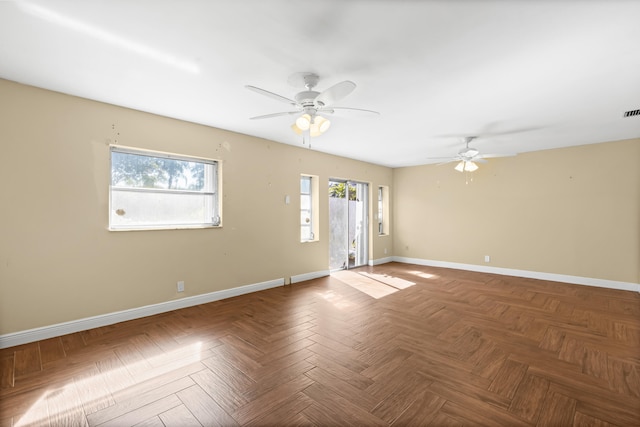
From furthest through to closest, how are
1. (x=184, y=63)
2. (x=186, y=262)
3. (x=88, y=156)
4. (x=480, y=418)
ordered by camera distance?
(x=186, y=262)
(x=88, y=156)
(x=184, y=63)
(x=480, y=418)

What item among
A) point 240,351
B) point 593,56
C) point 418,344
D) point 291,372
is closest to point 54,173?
point 240,351

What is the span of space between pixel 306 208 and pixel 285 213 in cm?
69

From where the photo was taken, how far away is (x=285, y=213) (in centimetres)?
502

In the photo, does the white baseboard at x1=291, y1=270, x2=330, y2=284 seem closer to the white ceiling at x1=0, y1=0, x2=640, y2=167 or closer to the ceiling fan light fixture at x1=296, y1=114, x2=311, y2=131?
the white ceiling at x1=0, y1=0, x2=640, y2=167

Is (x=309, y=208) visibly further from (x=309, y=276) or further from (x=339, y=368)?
(x=339, y=368)

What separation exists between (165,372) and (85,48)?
2.65m

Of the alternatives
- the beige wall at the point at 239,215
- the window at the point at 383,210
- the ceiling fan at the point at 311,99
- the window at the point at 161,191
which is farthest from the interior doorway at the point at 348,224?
the ceiling fan at the point at 311,99

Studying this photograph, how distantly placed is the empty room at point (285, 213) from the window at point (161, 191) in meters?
0.03

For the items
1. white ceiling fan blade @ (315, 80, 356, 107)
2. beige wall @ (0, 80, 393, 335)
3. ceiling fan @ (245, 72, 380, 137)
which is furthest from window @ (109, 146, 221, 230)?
white ceiling fan blade @ (315, 80, 356, 107)

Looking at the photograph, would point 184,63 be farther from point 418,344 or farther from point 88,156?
point 418,344

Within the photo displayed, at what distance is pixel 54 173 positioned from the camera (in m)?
2.86

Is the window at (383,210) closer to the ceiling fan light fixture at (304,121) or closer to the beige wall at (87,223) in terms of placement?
the beige wall at (87,223)

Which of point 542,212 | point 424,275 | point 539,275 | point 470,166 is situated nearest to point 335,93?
point 470,166

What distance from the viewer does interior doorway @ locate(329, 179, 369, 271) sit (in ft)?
20.5
